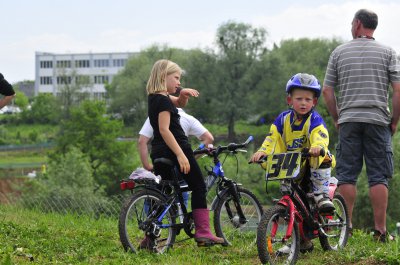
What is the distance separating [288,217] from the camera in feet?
20.5

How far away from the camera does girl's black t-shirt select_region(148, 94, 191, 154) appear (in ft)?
22.8

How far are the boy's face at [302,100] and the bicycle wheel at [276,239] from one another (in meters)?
0.95

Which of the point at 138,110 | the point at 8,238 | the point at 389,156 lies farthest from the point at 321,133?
the point at 138,110

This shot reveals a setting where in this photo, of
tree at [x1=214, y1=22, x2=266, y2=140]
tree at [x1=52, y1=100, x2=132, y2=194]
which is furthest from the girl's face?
tree at [x1=214, y1=22, x2=266, y2=140]

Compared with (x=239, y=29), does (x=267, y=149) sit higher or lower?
lower

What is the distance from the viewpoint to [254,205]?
7.77 meters

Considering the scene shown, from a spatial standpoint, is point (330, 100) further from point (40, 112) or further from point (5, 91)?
point (40, 112)

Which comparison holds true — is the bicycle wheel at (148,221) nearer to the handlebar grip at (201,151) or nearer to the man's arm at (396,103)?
the handlebar grip at (201,151)

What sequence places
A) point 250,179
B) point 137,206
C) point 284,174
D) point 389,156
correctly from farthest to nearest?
point 250,179
point 389,156
point 137,206
point 284,174

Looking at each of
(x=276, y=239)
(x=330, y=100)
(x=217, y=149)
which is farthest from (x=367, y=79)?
(x=276, y=239)

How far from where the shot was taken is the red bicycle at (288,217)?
6.06 meters

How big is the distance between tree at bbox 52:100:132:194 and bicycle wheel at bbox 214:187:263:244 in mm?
47097

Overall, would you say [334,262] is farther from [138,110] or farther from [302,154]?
[138,110]

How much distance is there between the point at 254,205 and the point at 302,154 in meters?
1.60
